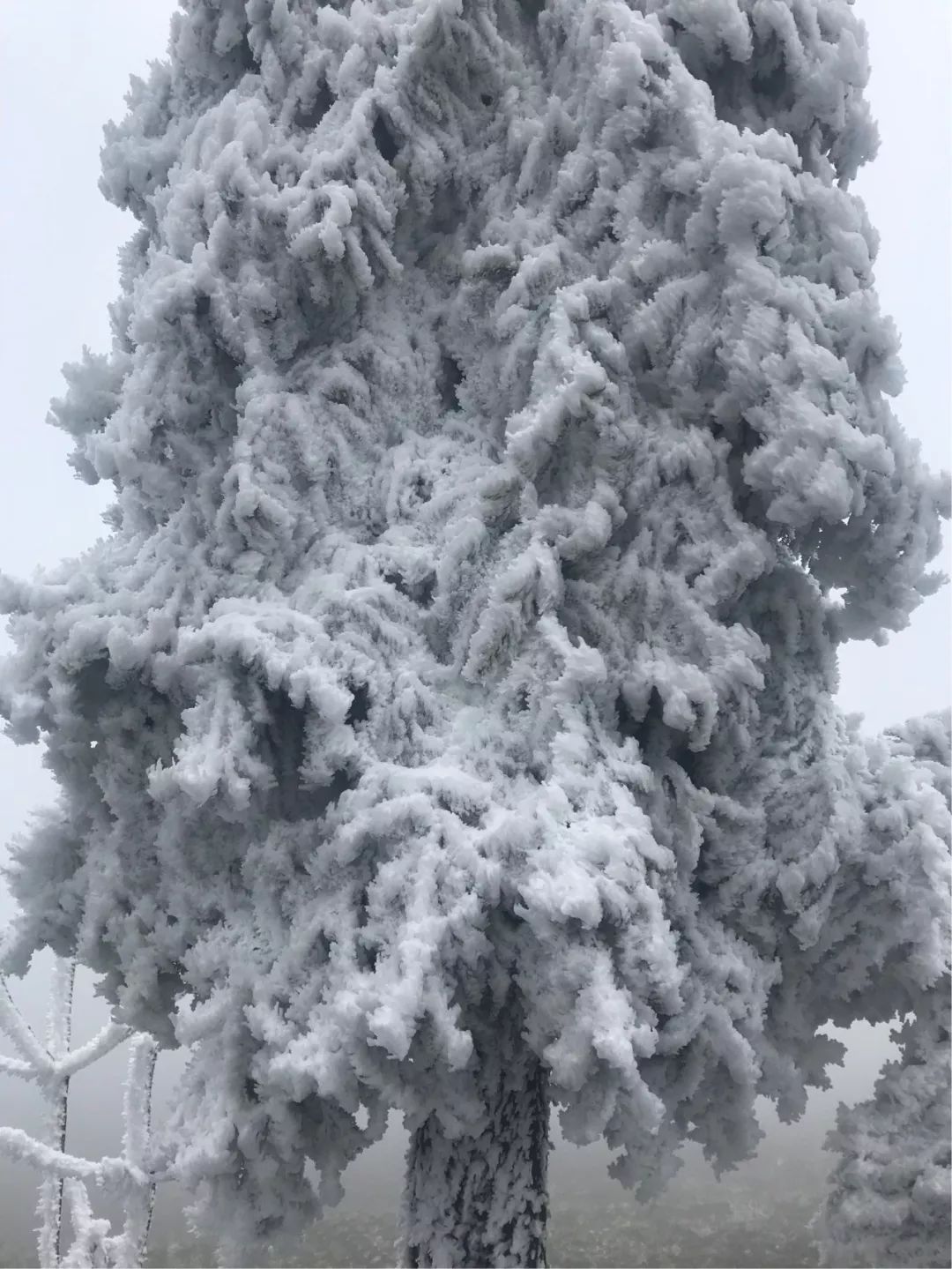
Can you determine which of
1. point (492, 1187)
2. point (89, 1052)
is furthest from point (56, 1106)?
point (492, 1187)

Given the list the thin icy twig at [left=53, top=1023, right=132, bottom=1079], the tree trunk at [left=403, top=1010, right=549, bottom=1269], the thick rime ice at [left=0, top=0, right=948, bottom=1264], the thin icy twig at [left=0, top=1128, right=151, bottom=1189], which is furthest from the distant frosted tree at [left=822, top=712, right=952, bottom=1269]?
the thin icy twig at [left=53, top=1023, right=132, bottom=1079]

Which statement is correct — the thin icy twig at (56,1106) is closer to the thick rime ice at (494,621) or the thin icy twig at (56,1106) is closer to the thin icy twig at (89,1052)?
the thin icy twig at (89,1052)

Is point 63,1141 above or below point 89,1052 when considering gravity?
below

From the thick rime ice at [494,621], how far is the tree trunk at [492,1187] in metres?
0.01

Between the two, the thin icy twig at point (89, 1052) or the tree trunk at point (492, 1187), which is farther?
the thin icy twig at point (89, 1052)

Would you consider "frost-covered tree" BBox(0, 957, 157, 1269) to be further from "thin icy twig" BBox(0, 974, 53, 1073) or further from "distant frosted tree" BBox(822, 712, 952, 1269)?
"distant frosted tree" BBox(822, 712, 952, 1269)

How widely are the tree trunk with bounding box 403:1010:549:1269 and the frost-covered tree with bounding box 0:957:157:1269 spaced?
6.56 feet

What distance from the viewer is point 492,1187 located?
2.16 m

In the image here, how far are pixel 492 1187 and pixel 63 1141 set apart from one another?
10.3 feet

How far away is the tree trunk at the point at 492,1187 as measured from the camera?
6.98 ft

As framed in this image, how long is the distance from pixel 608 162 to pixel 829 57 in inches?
25.8

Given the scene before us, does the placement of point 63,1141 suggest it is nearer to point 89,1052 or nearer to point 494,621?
point 89,1052

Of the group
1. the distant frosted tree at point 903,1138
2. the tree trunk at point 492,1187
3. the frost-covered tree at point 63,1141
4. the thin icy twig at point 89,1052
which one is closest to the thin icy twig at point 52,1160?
the frost-covered tree at point 63,1141

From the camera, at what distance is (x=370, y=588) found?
2162mm
